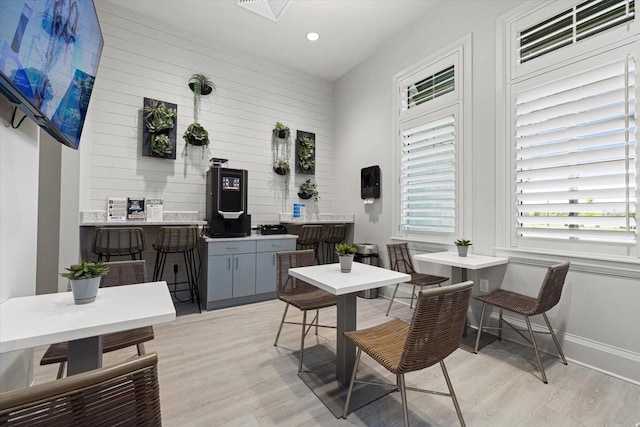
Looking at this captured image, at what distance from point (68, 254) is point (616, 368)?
196 inches

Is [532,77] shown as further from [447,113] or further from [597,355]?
[597,355]

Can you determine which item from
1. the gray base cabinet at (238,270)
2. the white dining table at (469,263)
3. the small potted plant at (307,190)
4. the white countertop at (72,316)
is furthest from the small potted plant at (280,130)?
the white countertop at (72,316)

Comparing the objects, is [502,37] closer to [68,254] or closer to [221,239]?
[221,239]

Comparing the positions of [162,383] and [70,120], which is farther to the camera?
[162,383]

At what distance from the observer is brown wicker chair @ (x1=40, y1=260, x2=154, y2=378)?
1.57 m

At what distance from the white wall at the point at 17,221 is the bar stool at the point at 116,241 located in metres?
1.38

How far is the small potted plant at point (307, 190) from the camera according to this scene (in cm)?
519

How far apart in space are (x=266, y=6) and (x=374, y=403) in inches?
173

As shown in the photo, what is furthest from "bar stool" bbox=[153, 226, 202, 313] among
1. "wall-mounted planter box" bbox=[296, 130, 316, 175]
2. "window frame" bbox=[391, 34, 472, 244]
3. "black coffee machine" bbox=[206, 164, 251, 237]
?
"window frame" bbox=[391, 34, 472, 244]

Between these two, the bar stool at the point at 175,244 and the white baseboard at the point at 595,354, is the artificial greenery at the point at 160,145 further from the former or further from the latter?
the white baseboard at the point at 595,354

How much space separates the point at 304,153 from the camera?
17.0 feet

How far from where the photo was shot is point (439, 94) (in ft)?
12.1

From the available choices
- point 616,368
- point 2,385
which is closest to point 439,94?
point 616,368

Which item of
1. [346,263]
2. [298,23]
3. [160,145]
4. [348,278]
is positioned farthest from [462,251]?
[160,145]
